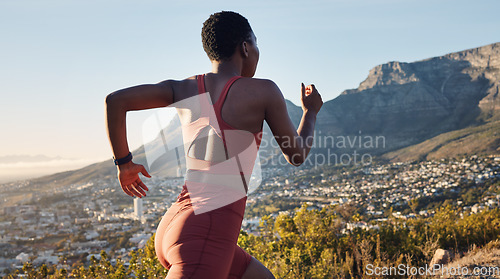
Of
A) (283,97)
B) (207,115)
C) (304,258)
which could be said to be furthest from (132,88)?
(304,258)

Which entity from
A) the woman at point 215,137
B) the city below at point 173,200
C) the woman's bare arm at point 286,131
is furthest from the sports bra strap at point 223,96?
the city below at point 173,200

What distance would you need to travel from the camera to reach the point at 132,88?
4.38 ft

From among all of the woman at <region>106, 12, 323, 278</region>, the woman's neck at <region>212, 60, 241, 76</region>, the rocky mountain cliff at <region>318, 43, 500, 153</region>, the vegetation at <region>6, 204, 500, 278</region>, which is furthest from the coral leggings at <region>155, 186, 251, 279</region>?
the rocky mountain cliff at <region>318, 43, 500, 153</region>

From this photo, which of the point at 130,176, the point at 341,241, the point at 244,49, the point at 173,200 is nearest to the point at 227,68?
the point at 244,49

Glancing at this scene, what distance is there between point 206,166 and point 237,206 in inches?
7.1

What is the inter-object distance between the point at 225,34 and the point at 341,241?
437 centimetres

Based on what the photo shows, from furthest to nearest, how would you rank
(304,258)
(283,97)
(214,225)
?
(304,258) < (283,97) < (214,225)

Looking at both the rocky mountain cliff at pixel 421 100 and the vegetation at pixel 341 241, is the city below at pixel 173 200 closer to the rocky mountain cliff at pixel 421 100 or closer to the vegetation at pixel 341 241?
the vegetation at pixel 341 241

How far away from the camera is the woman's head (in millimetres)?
1436

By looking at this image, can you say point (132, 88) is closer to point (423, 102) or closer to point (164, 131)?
point (164, 131)

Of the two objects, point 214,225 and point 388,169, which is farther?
point 388,169

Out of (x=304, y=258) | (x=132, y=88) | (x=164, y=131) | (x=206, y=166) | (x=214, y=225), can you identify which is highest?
(x=132, y=88)

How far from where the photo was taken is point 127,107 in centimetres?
133

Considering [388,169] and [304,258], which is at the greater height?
[304,258]
